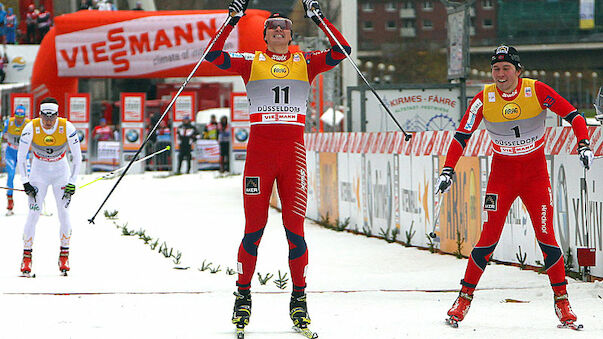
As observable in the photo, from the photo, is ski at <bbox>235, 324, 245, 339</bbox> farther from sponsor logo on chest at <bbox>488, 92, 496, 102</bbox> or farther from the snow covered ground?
sponsor logo on chest at <bbox>488, 92, 496, 102</bbox>

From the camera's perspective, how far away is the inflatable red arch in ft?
99.9

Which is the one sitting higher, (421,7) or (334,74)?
(421,7)

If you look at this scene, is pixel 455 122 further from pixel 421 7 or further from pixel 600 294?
pixel 421 7

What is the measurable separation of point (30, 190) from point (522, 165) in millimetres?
5632

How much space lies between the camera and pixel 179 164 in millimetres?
29891

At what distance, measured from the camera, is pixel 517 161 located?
7.09 m

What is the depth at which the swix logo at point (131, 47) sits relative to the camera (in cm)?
3058

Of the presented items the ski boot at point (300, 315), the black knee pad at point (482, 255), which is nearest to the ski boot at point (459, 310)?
the black knee pad at point (482, 255)

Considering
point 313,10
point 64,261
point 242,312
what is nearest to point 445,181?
point 313,10

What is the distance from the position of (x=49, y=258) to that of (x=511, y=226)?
18.2ft

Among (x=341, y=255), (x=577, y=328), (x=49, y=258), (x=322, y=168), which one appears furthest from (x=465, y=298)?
(x=322, y=168)

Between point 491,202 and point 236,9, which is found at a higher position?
point 236,9

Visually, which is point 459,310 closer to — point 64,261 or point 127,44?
point 64,261

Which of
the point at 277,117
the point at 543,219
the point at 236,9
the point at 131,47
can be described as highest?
the point at 131,47
